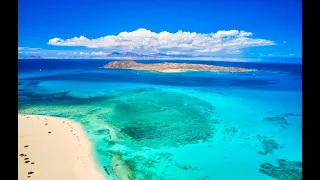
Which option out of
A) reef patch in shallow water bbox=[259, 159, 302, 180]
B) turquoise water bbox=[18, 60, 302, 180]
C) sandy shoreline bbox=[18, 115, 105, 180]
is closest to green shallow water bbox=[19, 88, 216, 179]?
turquoise water bbox=[18, 60, 302, 180]

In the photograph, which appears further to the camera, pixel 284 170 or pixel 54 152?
pixel 54 152

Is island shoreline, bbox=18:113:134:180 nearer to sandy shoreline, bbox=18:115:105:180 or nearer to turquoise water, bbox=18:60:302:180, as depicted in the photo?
sandy shoreline, bbox=18:115:105:180

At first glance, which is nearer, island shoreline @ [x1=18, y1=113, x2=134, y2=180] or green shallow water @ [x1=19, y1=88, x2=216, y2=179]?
island shoreline @ [x1=18, y1=113, x2=134, y2=180]

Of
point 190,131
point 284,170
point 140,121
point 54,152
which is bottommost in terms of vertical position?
point 284,170

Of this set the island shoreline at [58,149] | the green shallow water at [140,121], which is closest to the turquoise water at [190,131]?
the green shallow water at [140,121]

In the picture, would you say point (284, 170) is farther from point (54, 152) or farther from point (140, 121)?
point (54, 152)

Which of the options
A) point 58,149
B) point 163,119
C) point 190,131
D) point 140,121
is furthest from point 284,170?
point 58,149

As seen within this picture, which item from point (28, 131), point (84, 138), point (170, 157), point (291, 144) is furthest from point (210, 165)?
point (28, 131)

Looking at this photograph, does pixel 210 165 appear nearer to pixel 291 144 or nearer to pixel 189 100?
pixel 291 144

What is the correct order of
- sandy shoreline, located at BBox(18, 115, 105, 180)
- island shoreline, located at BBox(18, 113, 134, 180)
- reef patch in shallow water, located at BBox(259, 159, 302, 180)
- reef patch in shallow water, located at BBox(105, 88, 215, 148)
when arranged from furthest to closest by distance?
1. reef patch in shallow water, located at BBox(105, 88, 215, 148)
2. reef patch in shallow water, located at BBox(259, 159, 302, 180)
3. island shoreline, located at BBox(18, 113, 134, 180)
4. sandy shoreline, located at BBox(18, 115, 105, 180)
